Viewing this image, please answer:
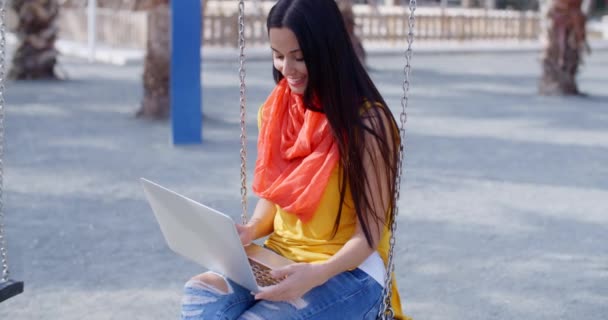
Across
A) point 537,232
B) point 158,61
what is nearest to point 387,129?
point 537,232

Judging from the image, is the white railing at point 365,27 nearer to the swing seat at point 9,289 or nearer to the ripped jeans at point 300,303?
the swing seat at point 9,289

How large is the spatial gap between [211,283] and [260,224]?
274mm

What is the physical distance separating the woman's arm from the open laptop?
8 cm

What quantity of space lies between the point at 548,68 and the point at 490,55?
856 cm

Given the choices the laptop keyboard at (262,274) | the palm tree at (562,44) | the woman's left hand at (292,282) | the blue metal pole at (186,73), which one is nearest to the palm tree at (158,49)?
the blue metal pole at (186,73)

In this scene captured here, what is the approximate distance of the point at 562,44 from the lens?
1256cm

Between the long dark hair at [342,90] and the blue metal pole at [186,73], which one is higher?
the long dark hair at [342,90]

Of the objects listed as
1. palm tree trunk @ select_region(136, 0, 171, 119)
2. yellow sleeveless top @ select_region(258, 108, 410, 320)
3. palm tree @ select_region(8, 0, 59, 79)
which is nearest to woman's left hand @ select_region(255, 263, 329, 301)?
yellow sleeveless top @ select_region(258, 108, 410, 320)

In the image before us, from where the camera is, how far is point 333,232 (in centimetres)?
265

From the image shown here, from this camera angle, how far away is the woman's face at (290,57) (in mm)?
2574

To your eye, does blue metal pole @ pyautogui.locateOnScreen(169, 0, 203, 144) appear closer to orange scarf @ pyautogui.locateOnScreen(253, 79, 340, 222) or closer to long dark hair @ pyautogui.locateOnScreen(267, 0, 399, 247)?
orange scarf @ pyautogui.locateOnScreen(253, 79, 340, 222)

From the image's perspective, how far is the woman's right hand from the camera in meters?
2.83

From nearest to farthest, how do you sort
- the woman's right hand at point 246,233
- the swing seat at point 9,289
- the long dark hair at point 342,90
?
the long dark hair at point 342,90
the woman's right hand at point 246,233
the swing seat at point 9,289

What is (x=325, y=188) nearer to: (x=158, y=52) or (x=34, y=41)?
(x=158, y=52)
